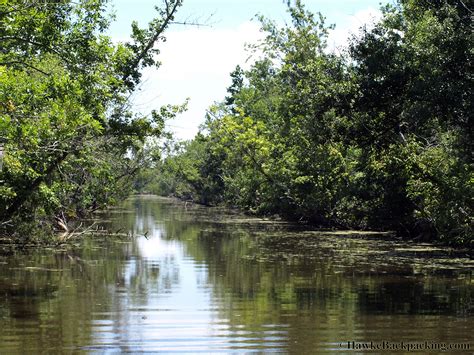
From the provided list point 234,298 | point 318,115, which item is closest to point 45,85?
point 234,298

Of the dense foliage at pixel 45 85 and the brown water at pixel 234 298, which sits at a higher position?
the dense foliage at pixel 45 85

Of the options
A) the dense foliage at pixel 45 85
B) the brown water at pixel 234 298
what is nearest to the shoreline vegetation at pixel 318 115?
the dense foliage at pixel 45 85

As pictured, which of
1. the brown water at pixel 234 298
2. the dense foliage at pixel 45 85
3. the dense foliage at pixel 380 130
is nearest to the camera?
the brown water at pixel 234 298

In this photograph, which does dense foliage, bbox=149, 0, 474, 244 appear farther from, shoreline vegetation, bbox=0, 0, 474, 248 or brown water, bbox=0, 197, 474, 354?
brown water, bbox=0, 197, 474, 354

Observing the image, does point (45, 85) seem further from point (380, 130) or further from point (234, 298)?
point (380, 130)

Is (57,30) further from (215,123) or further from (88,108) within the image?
(215,123)

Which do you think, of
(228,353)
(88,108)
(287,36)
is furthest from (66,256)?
(287,36)

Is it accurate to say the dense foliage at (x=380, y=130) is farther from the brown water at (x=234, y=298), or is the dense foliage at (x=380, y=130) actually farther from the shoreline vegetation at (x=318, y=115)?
the brown water at (x=234, y=298)

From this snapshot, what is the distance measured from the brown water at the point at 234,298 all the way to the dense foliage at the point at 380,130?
3.00 metres

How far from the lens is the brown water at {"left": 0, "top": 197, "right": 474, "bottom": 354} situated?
12117 mm

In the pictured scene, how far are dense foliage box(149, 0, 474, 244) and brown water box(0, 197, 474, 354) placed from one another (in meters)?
3.00

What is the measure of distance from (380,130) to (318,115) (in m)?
2.19

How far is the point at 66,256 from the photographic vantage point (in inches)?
1047

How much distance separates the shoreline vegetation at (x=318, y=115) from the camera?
50.5ft
